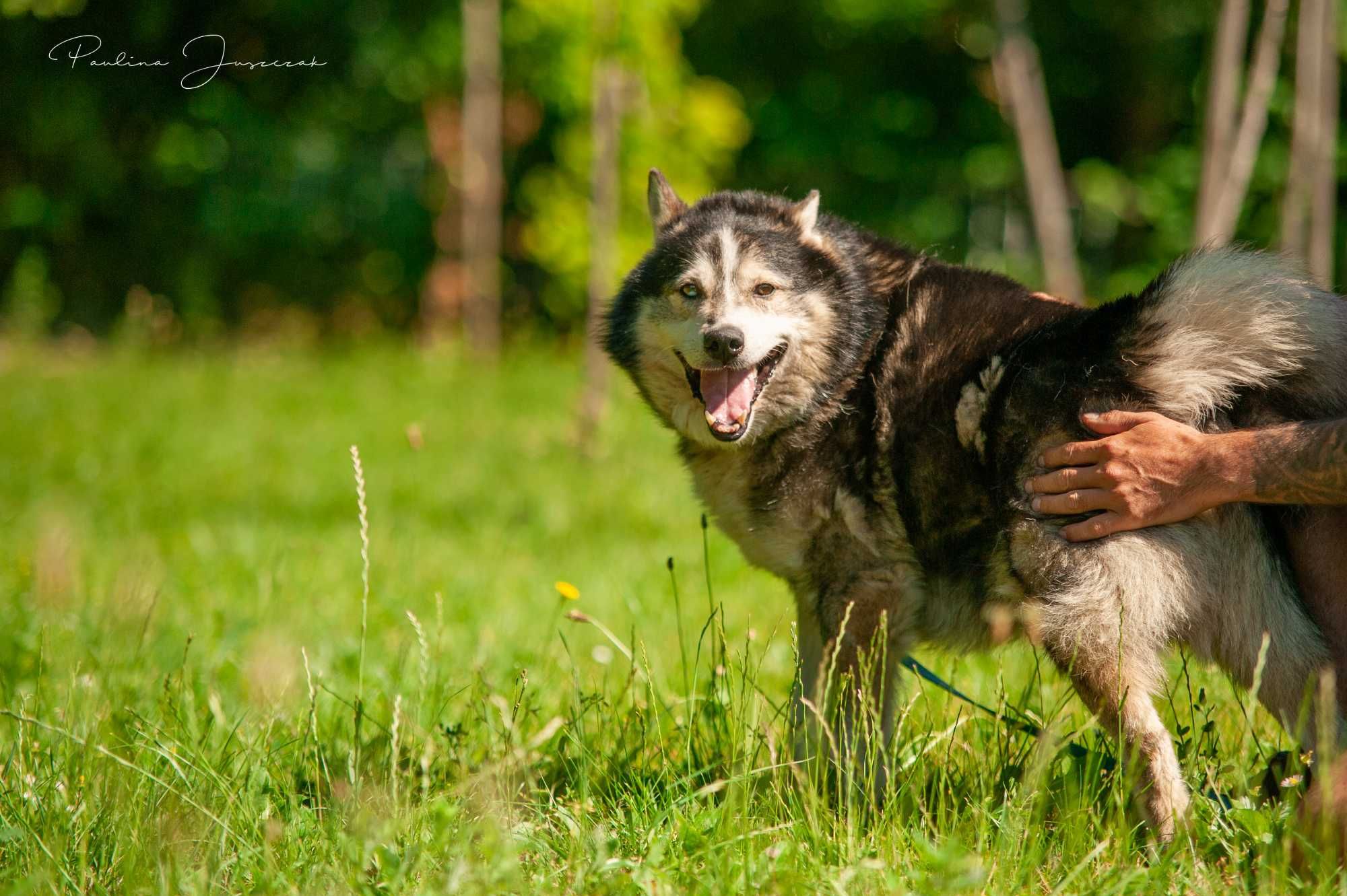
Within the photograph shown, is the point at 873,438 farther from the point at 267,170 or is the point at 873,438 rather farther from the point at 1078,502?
the point at 267,170

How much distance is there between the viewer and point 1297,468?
2.75m

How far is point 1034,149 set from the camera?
873 cm

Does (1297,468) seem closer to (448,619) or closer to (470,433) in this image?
(448,619)

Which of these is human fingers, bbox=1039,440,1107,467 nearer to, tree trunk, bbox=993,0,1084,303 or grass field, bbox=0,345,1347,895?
grass field, bbox=0,345,1347,895

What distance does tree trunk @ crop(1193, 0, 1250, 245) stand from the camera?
5.72 m

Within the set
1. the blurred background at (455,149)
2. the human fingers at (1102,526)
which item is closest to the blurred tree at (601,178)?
the human fingers at (1102,526)

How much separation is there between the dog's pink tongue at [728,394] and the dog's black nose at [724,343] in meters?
0.06

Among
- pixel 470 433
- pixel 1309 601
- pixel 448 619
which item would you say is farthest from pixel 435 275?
pixel 1309 601

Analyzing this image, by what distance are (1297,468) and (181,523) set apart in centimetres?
640

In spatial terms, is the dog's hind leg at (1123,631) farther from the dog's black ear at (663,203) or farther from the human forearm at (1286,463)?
the dog's black ear at (663,203)

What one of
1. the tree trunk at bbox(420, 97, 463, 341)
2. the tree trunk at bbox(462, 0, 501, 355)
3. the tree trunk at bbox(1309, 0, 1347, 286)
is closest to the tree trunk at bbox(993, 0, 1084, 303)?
the tree trunk at bbox(1309, 0, 1347, 286)

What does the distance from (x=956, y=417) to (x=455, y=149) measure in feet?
58.0

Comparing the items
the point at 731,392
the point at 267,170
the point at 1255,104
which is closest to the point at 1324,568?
the point at 731,392

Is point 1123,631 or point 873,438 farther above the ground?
point 873,438
